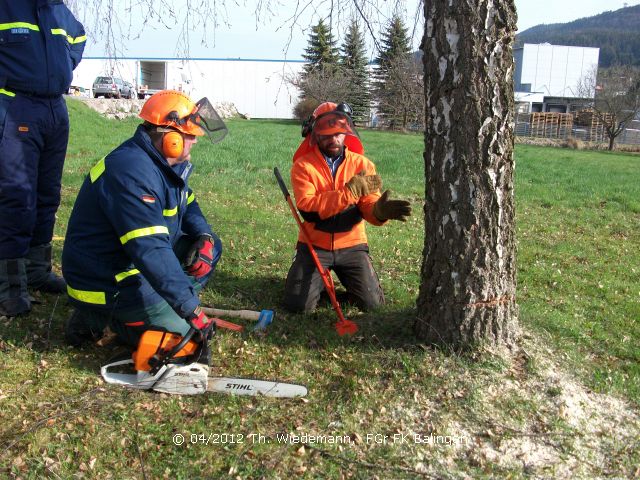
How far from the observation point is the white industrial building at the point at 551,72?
75812 mm

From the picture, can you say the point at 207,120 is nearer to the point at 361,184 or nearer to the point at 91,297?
the point at 361,184

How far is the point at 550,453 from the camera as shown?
299 centimetres

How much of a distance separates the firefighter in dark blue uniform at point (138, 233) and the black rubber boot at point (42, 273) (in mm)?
1013

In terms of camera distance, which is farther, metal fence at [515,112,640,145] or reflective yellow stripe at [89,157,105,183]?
metal fence at [515,112,640,145]

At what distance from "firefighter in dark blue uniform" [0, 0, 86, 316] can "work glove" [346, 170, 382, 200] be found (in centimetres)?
229

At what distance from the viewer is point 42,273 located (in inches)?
185

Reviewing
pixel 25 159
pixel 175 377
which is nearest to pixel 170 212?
pixel 175 377

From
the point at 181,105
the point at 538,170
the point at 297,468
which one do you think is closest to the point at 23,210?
the point at 181,105

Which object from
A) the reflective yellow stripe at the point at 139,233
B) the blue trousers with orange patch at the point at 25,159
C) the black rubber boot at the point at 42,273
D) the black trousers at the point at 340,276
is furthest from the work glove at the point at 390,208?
the black rubber boot at the point at 42,273

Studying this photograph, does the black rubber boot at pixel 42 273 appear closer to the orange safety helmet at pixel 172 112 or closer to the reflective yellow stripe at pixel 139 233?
the reflective yellow stripe at pixel 139 233

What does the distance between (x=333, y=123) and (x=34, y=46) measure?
222 centimetres

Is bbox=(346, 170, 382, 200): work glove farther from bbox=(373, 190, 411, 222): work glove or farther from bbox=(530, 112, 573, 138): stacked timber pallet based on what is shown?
bbox=(530, 112, 573, 138): stacked timber pallet

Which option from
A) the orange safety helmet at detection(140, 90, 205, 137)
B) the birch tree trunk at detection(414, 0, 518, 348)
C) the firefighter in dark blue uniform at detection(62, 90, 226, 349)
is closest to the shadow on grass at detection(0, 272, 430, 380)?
the firefighter in dark blue uniform at detection(62, 90, 226, 349)

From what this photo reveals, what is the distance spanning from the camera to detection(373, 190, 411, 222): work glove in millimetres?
4078
